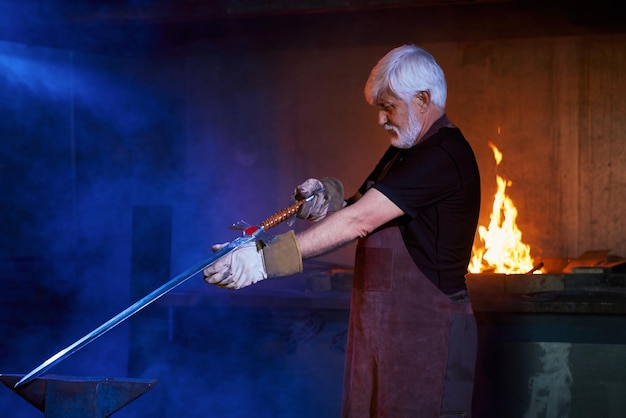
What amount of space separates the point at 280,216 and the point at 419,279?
64 centimetres

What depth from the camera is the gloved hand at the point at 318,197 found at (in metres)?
3.21

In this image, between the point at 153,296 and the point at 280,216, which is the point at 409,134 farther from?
the point at 153,296

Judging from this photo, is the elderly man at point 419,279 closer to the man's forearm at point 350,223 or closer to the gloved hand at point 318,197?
the man's forearm at point 350,223

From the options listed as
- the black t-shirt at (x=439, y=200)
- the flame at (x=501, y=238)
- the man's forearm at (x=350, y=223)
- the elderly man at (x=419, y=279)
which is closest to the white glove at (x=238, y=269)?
the man's forearm at (x=350, y=223)

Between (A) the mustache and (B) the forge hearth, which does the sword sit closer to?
(A) the mustache

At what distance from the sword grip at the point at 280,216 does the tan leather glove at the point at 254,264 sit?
205mm

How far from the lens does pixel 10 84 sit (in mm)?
7637

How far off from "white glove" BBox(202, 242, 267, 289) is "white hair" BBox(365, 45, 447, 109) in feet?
2.98

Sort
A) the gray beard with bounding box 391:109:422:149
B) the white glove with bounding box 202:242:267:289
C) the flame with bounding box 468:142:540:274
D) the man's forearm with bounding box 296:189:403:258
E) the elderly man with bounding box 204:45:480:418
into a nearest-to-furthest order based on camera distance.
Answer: the white glove with bounding box 202:242:267:289 → the man's forearm with bounding box 296:189:403:258 → the elderly man with bounding box 204:45:480:418 → the gray beard with bounding box 391:109:422:149 → the flame with bounding box 468:142:540:274

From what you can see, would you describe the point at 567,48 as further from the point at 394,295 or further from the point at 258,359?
the point at 394,295

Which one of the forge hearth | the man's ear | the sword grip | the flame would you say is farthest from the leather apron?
the flame

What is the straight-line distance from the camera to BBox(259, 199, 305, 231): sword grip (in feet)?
9.51

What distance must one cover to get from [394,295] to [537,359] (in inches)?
107

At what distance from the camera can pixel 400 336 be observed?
9.55 feet
